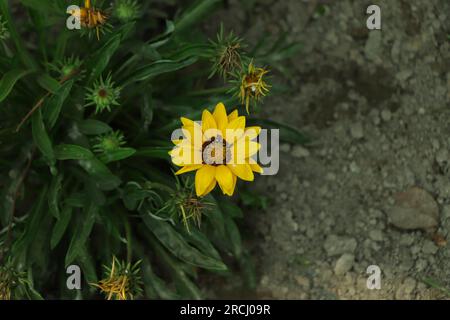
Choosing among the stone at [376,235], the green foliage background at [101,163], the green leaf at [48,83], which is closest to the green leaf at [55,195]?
the green foliage background at [101,163]

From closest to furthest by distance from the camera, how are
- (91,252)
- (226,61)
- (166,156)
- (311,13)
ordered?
(226,61) → (166,156) → (91,252) → (311,13)

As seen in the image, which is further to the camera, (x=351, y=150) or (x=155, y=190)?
(x=351, y=150)

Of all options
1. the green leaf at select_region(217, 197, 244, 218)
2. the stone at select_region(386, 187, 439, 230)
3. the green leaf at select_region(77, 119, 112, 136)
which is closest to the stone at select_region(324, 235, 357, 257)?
the stone at select_region(386, 187, 439, 230)

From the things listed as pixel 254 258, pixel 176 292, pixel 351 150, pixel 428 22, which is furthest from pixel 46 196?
pixel 428 22

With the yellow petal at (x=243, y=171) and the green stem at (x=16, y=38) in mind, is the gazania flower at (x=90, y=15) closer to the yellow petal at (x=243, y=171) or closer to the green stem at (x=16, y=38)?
the green stem at (x=16, y=38)

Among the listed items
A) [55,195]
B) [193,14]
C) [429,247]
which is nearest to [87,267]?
[55,195]

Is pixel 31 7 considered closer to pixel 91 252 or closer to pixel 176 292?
pixel 91 252
